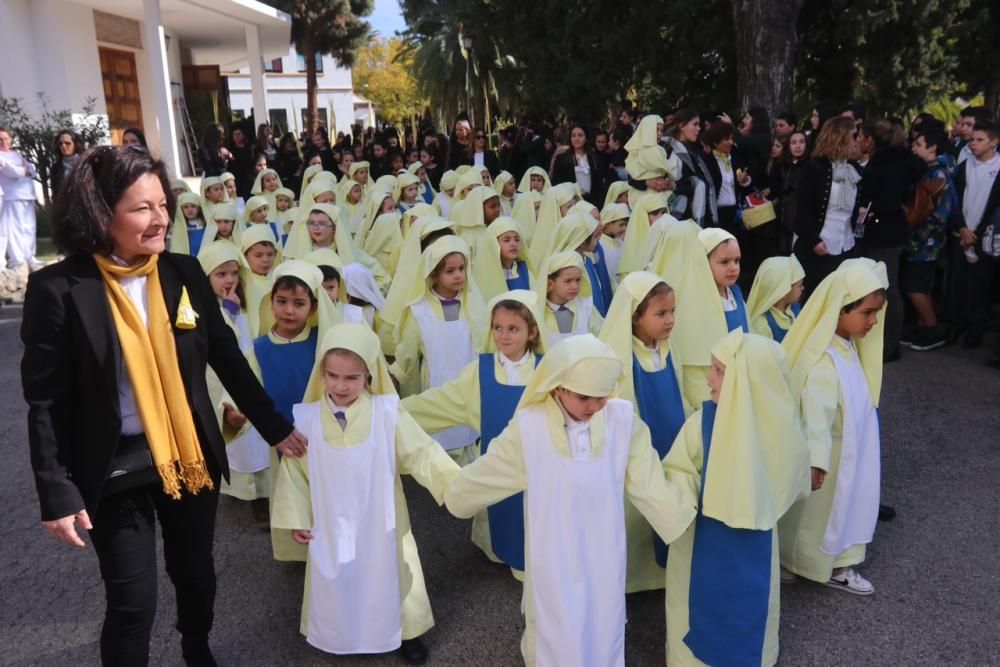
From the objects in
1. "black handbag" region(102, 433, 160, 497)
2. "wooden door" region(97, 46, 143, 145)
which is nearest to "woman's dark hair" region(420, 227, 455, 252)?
"black handbag" region(102, 433, 160, 497)

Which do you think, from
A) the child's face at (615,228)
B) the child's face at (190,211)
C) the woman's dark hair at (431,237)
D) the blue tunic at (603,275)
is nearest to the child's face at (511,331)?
the woman's dark hair at (431,237)

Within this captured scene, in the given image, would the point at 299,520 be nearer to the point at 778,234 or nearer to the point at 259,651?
the point at 259,651

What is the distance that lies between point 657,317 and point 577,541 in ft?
3.99

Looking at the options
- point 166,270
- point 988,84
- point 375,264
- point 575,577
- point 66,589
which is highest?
point 988,84

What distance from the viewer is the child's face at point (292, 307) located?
390 cm

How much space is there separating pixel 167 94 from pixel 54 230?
636 inches

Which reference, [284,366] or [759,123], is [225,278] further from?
[759,123]

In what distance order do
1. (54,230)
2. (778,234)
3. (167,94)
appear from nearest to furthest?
(54,230), (778,234), (167,94)

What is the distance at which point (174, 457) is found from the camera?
7.93ft

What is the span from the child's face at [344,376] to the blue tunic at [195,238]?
5.01m

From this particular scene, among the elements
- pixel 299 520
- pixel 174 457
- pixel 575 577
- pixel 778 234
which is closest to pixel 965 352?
pixel 778 234

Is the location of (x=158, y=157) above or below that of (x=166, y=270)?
above

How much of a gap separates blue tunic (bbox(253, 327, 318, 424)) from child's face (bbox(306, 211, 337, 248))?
245 centimetres

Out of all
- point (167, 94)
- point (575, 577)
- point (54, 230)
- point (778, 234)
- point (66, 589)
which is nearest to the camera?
point (54, 230)
